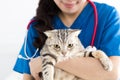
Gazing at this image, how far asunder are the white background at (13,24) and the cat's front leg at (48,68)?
0.90 metres

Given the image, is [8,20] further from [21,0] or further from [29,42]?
[29,42]

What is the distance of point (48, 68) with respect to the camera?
1.10m

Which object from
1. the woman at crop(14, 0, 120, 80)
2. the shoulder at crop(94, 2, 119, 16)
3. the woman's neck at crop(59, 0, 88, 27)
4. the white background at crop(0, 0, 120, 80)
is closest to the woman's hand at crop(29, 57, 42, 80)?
the woman at crop(14, 0, 120, 80)

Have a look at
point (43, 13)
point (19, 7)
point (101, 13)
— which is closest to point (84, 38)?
point (101, 13)

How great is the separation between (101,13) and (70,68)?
299 mm

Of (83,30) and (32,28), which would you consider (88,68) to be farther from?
(32,28)

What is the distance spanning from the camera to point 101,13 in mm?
1299

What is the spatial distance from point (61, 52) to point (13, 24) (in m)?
0.95

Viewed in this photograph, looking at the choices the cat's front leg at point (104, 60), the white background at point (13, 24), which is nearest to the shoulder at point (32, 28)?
the cat's front leg at point (104, 60)

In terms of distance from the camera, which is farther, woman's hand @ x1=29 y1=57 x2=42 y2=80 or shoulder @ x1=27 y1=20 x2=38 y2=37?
shoulder @ x1=27 y1=20 x2=38 y2=37

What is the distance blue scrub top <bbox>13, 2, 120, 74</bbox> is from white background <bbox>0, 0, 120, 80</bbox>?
616 millimetres

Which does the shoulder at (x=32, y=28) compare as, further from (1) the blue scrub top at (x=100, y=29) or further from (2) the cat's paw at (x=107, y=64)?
(2) the cat's paw at (x=107, y=64)

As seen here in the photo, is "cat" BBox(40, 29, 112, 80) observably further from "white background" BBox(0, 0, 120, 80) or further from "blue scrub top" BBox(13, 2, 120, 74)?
"white background" BBox(0, 0, 120, 80)

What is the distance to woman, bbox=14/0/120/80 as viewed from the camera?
1.17 m
